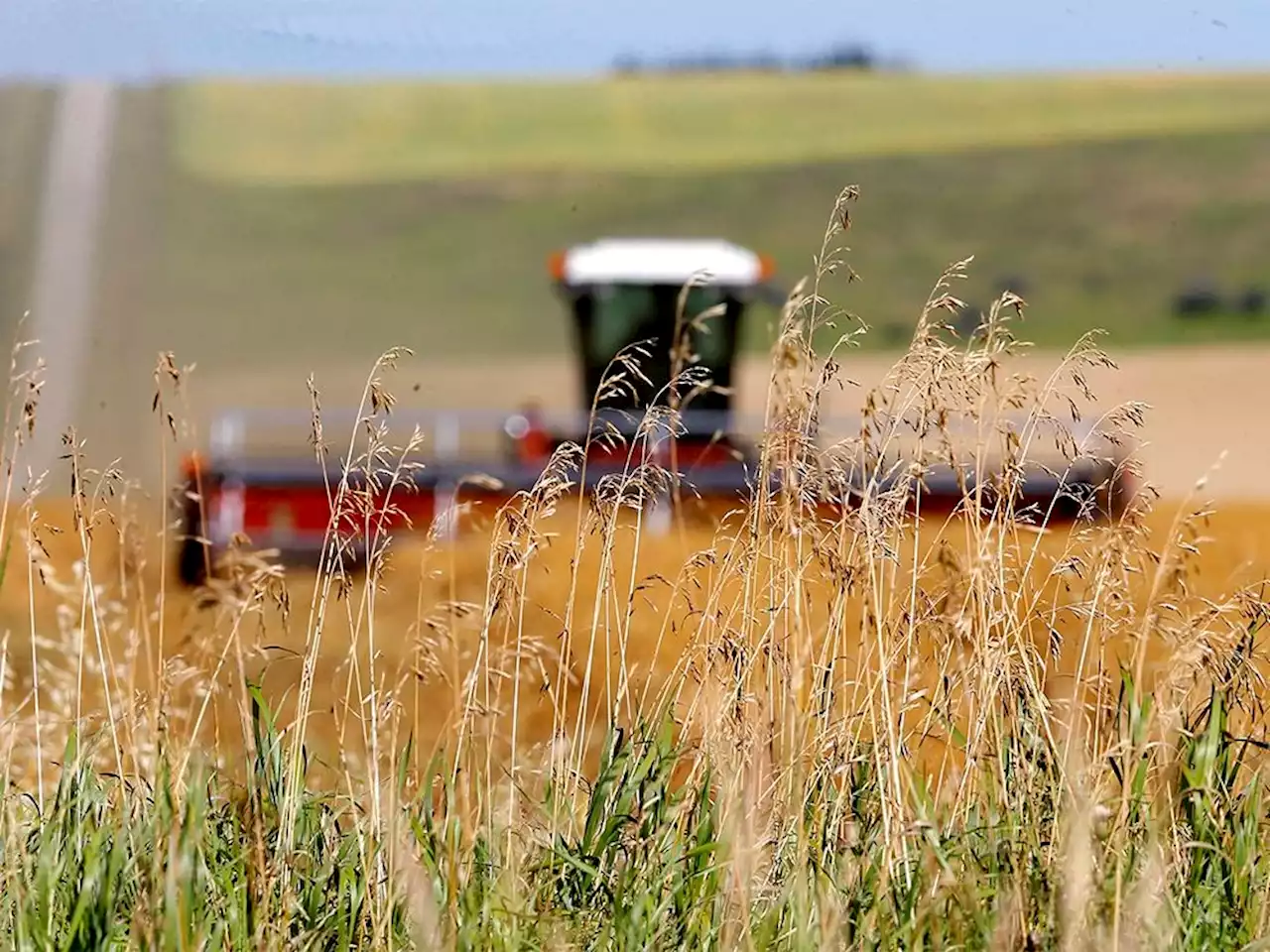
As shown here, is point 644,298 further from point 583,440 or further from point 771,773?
point 771,773

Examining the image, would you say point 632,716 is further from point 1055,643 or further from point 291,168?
point 291,168

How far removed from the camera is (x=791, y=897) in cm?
280

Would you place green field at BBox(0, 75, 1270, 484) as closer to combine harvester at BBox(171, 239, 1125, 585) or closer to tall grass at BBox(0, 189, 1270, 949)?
combine harvester at BBox(171, 239, 1125, 585)

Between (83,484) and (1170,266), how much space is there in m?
58.7

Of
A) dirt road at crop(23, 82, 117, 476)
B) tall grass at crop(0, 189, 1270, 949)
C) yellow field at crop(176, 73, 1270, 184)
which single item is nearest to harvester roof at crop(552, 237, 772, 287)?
tall grass at crop(0, 189, 1270, 949)

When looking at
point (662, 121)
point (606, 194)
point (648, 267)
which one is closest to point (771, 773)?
point (648, 267)

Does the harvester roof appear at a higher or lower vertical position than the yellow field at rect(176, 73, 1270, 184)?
lower

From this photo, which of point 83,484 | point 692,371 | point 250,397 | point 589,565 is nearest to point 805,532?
point 692,371

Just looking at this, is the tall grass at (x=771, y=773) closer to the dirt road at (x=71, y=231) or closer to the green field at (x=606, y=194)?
the dirt road at (x=71, y=231)

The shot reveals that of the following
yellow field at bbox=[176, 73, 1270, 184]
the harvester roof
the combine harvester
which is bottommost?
the combine harvester

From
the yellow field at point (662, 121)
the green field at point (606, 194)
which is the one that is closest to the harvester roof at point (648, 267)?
the green field at point (606, 194)

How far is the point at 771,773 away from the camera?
123 inches

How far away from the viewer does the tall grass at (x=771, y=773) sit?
9.18ft

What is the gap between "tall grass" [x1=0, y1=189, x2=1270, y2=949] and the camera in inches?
110
